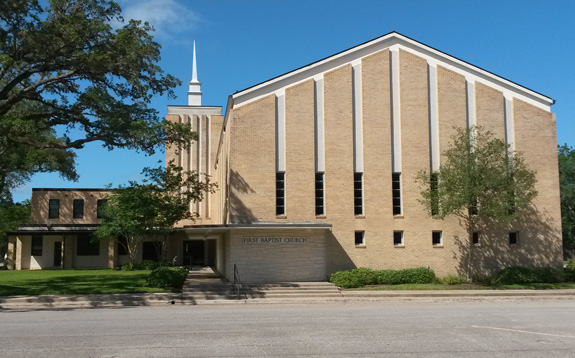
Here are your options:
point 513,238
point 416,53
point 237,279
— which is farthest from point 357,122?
point 513,238

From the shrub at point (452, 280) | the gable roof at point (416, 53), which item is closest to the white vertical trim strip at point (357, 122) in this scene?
the gable roof at point (416, 53)

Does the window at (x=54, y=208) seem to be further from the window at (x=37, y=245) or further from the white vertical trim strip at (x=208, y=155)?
the white vertical trim strip at (x=208, y=155)

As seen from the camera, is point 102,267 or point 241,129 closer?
point 241,129

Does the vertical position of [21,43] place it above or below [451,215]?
above

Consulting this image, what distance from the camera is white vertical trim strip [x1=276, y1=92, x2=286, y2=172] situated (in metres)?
27.4

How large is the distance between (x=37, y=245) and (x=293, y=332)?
36.4 m

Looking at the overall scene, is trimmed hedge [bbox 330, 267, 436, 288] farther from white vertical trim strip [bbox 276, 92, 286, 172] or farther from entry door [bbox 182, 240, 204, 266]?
entry door [bbox 182, 240, 204, 266]

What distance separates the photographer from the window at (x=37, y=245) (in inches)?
1711

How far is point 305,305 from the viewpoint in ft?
69.9

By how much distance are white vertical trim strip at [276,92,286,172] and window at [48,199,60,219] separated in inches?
1013

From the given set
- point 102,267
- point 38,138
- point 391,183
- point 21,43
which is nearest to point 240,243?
point 391,183

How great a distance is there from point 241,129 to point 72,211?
2430 cm

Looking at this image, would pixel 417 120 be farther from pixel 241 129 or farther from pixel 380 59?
pixel 241 129

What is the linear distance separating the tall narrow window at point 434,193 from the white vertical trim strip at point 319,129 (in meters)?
5.71
